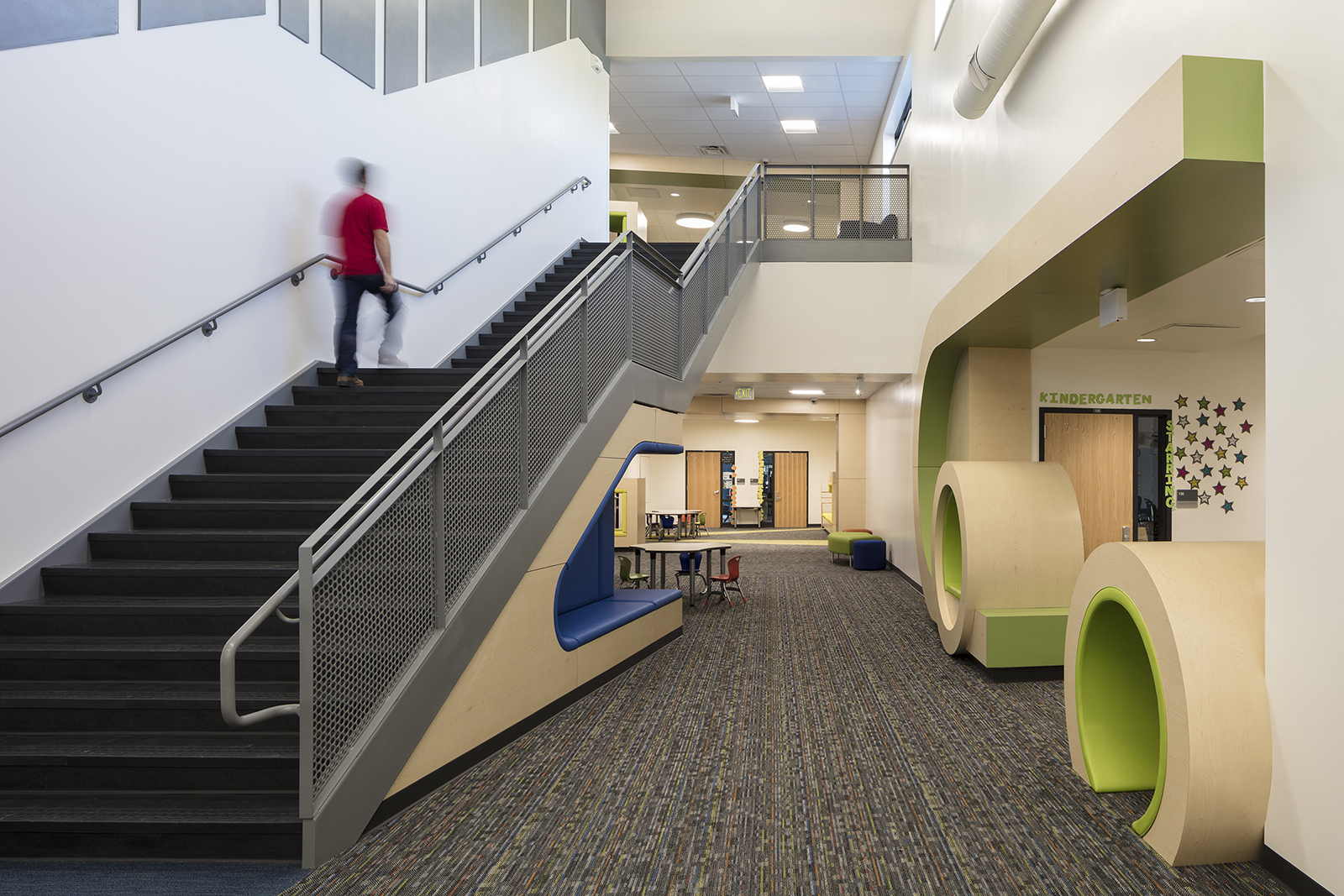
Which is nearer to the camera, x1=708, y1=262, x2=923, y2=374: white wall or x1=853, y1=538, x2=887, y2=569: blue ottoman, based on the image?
x1=708, y1=262, x2=923, y2=374: white wall

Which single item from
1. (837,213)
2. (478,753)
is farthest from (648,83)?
(478,753)

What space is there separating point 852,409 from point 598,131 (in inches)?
316

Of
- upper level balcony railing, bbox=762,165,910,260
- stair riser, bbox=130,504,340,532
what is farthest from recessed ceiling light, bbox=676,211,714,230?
stair riser, bbox=130,504,340,532

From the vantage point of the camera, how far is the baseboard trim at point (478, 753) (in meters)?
3.42

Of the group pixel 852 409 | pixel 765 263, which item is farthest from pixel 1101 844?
pixel 852 409

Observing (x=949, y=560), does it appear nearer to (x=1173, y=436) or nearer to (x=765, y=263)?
(x=1173, y=436)

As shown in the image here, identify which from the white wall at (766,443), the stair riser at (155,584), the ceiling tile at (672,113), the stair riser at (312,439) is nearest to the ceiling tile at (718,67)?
the ceiling tile at (672,113)

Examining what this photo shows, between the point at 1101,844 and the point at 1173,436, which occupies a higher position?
the point at 1173,436

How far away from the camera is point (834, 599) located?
9.57 m

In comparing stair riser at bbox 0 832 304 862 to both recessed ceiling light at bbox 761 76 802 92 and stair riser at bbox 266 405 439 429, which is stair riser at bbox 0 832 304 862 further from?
recessed ceiling light at bbox 761 76 802 92

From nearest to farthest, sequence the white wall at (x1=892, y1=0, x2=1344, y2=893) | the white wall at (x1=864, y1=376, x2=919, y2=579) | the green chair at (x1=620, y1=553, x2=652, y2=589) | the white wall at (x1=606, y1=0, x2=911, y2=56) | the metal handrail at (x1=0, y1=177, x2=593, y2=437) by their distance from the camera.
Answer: the white wall at (x1=892, y1=0, x2=1344, y2=893), the metal handrail at (x1=0, y1=177, x2=593, y2=437), the green chair at (x1=620, y1=553, x2=652, y2=589), the white wall at (x1=864, y1=376, x2=919, y2=579), the white wall at (x1=606, y1=0, x2=911, y2=56)

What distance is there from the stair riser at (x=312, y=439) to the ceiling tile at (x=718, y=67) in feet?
30.8

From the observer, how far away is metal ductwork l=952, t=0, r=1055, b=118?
418 cm

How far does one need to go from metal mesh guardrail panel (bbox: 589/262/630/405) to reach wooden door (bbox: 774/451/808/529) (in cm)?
1805
